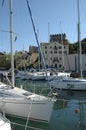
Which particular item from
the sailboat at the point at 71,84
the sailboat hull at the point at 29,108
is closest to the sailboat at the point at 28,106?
the sailboat hull at the point at 29,108

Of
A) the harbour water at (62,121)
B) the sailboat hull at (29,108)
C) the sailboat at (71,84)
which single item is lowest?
the harbour water at (62,121)

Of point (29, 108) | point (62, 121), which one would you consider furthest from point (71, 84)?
point (29, 108)

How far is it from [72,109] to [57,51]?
63.3 m

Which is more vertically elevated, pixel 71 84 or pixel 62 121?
pixel 71 84

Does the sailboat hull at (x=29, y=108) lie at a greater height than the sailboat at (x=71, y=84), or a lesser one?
lesser

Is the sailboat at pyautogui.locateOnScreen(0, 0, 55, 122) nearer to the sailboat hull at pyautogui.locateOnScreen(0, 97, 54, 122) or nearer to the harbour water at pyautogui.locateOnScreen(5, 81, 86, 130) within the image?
the sailboat hull at pyautogui.locateOnScreen(0, 97, 54, 122)

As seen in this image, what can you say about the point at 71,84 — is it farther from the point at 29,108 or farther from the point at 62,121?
the point at 29,108

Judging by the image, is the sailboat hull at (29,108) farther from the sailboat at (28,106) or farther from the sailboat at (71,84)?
the sailboat at (71,84)

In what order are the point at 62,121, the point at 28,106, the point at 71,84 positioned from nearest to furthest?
the point at 28,106
the point at 62,121
the point at 71,84

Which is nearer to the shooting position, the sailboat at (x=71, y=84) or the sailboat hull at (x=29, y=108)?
Answer: the sailboat hull at (x=29, y=108)

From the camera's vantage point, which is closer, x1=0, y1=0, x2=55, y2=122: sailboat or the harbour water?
the harbour water

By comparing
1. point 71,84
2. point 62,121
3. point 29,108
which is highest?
point 71,84

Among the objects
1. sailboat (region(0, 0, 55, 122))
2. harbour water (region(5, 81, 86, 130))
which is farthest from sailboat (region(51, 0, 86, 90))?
sailboat (region(0, 0, 55, 122))

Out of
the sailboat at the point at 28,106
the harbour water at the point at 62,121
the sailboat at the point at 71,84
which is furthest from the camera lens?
the sailboat at the point at 71,84
